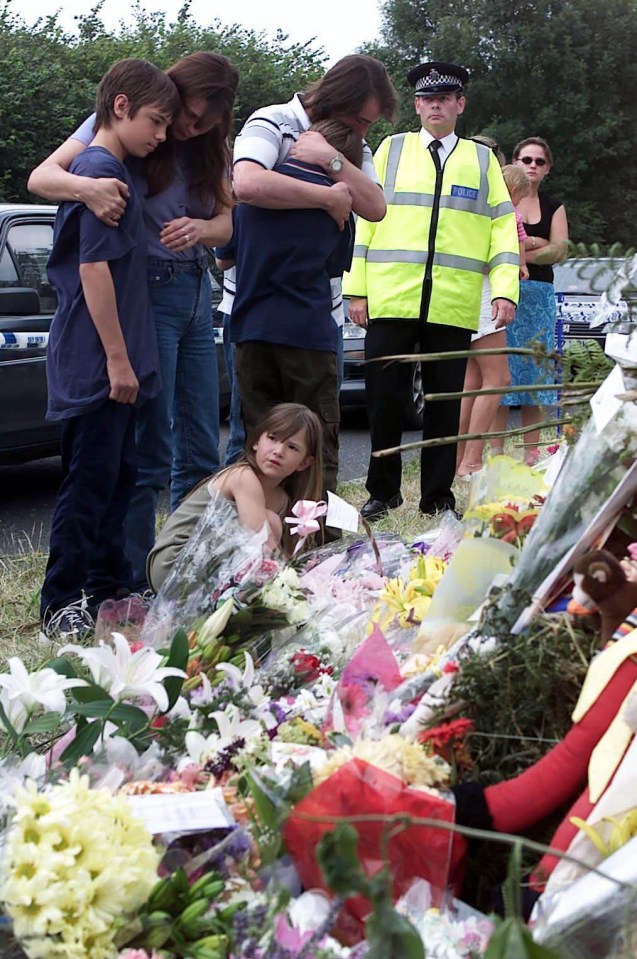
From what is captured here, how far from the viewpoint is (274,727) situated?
1.91 m

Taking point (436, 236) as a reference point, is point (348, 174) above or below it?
above

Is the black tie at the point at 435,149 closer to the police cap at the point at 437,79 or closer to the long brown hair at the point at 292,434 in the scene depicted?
the police cap at the point at 437,79

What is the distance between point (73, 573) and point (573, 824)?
227 centimetres

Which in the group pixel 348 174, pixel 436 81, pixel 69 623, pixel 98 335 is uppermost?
pixel 436 81

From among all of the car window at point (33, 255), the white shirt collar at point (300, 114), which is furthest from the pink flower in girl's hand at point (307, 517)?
the car window at point (33, 255)

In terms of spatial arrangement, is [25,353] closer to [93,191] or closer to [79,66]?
[93,191]

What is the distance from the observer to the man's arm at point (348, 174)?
13.1 ft

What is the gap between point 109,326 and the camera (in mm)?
3297

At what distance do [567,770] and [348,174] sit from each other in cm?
296

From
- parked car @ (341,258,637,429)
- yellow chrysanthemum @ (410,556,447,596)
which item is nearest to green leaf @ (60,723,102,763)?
yellow chrysanthemum @ (410,556,447,596)

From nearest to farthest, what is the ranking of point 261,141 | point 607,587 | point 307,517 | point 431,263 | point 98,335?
point 607,587 → point 307,517 → point 98,335 → point 261,141 → point 431,263

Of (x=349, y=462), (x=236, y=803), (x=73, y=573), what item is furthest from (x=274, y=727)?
(x=349, y=462)

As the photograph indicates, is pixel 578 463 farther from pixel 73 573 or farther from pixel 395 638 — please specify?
pixel 73 573

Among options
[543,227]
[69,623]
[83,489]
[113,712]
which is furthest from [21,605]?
[543,227]
